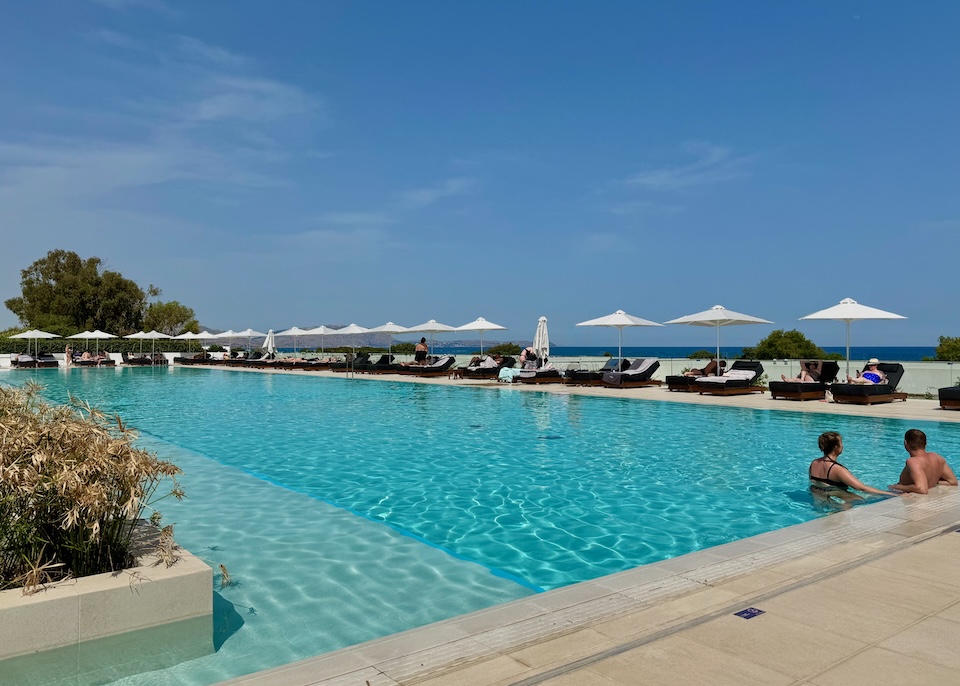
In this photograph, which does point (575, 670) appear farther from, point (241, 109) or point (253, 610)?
point (241, 109)

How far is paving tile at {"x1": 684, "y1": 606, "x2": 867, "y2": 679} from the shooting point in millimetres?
2482

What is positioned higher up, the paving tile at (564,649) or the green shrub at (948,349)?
the green shrub at (948,349)

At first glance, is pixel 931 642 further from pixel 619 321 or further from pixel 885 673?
pixel 619 321

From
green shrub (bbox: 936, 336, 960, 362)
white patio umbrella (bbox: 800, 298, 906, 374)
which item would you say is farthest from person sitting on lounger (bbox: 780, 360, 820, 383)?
green shrub (bbox: 936, 336, 960, 362)

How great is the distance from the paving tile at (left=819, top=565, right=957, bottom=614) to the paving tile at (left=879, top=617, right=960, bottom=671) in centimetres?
18

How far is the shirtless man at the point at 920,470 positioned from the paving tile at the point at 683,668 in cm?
429

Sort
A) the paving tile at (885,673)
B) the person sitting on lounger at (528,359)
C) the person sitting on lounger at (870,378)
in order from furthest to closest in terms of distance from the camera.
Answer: the person sitting on lounger at (528,359)
the person sitting on lounger at (870,378)
the paving tile at (885,673)

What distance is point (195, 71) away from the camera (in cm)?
2123

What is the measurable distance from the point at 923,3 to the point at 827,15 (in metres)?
2.94

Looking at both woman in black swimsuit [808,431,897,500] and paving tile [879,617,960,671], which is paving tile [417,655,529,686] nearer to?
paving tile [879,617,960,671]

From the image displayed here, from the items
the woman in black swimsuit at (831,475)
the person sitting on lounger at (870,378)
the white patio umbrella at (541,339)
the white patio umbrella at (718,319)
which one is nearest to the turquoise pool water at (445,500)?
the woman in black swimsuit at (831,475)

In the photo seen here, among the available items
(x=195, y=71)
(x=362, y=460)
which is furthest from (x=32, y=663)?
(x=195, y=71)

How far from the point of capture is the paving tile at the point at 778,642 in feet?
8.14

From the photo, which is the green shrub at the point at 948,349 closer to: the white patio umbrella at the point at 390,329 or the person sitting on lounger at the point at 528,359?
the person sitting on lounger at the point at 528,359
